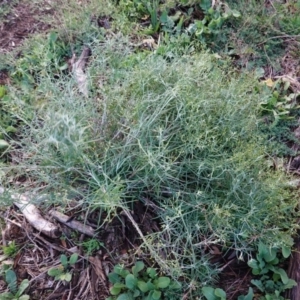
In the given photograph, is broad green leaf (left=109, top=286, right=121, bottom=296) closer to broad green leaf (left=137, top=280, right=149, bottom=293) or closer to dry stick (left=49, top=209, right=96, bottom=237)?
broad green leaf (left=137, top=280, right=149, bottom=293)

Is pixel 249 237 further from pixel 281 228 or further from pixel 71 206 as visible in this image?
pixel 71 206

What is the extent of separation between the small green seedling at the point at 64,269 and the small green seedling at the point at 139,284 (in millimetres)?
176

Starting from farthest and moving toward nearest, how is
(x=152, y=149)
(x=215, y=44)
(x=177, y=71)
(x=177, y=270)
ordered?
(x=215, y=44) < (x=177, y=71) < (x=152, y=149) < (x=177, y=270)

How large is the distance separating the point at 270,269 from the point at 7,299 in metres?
1.07

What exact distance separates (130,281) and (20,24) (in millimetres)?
1800

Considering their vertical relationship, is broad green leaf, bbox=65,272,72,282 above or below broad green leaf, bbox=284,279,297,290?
above

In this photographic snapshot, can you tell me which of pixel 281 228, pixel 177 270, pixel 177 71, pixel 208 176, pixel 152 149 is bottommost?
pixel 281 228

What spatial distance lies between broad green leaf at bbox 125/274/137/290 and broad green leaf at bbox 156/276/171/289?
0.09m

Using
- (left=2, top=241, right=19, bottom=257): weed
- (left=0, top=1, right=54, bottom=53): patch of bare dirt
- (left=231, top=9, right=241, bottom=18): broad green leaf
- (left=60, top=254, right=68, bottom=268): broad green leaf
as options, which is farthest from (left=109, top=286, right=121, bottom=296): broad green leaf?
(left=231, top=9, right=241, bottom=18): broad green leaf

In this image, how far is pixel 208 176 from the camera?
1703mm

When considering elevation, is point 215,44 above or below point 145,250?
above

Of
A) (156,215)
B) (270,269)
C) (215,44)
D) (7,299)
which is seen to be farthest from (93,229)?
(215,44)

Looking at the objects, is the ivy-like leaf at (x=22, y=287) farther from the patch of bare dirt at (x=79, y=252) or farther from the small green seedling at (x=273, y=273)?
the small green seedling at (x=273, y=273)

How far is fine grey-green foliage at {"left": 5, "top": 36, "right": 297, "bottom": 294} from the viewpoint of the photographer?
5.35 feet
